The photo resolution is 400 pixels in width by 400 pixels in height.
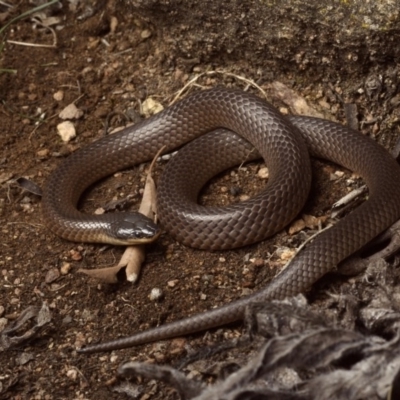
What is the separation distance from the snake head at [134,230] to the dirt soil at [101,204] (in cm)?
17

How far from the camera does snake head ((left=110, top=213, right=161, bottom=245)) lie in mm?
5961

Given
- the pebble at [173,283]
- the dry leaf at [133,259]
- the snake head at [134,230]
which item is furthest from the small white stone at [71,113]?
the pebble at [173,283]

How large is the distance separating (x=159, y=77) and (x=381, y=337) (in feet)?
11.1

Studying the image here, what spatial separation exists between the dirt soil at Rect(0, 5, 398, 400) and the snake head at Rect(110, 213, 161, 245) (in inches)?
6.6

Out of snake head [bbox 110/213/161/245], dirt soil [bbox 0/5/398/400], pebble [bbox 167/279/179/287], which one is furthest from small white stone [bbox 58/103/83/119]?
pebble [bbox 167/279/179/287]

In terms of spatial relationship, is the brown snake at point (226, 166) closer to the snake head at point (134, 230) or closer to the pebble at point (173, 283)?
the snake head at point (134, 230)

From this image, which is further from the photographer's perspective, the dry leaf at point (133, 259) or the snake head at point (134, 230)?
the snake head at point (134, 230)

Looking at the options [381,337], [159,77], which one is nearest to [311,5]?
[159,77]

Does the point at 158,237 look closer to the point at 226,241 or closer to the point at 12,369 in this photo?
the point at 226,241

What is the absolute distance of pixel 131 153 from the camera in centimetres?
677

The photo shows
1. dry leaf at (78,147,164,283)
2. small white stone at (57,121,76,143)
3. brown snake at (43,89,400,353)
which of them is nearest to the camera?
brown snake at (43,89,400,353)

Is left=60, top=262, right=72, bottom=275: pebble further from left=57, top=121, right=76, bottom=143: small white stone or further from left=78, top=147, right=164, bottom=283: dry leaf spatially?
left=57, top=121, right=76, bottom=143: small white stone

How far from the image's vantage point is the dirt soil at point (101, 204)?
534 centimetres

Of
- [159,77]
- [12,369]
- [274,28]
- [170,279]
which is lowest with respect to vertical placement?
[12,369]
